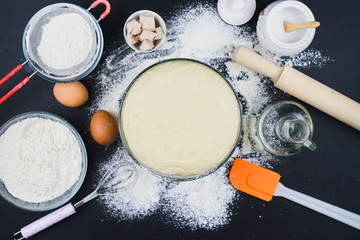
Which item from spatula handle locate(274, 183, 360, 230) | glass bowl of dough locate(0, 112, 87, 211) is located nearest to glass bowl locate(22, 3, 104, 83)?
glass bowl of dough locate(0, 112, 87, 211)

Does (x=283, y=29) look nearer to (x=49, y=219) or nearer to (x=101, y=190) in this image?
(x=101, y=190)

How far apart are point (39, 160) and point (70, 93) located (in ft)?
0.81

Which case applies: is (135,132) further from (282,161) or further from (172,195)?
(282,161)

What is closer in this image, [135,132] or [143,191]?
[135,132]

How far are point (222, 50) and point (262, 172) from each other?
0.47 meters

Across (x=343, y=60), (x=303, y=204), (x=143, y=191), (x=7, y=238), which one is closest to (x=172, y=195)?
(x=143, y=191)

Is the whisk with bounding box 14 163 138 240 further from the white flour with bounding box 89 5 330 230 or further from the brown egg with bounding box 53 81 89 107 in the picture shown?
the brown egg with bounding box 53 81 89 107

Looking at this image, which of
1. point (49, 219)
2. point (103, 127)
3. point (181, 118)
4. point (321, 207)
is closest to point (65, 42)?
point (103, 127)

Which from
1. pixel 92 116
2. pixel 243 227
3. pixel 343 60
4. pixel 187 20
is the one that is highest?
pixel 187 20

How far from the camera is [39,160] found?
981 mm

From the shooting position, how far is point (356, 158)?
1110mm

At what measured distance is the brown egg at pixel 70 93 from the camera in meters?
1.00

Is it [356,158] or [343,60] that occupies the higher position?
[343,60]

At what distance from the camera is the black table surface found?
1.08 m
